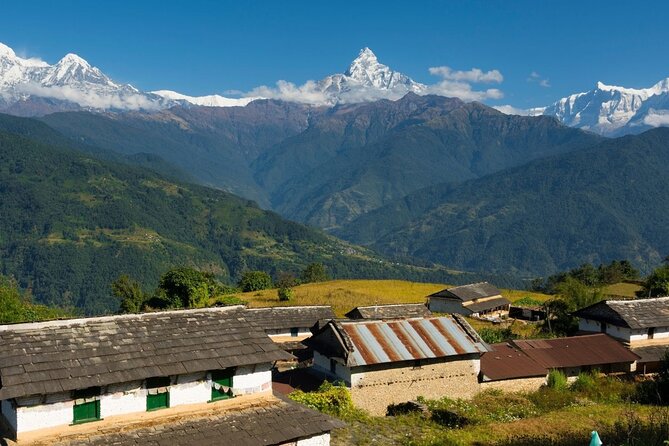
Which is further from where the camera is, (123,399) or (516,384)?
(516,384)

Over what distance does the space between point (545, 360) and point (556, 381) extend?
180 cm

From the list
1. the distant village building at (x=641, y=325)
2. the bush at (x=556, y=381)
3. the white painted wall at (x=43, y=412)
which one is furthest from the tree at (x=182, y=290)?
the white painted wall at (x=43, y=412)

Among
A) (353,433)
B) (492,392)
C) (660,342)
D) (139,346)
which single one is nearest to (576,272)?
(660,342)

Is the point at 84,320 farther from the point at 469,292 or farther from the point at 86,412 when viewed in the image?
the point at 469,292

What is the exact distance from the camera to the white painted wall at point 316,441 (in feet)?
62.3

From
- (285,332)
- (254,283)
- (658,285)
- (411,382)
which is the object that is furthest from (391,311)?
(254,283)

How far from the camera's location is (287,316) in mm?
50812

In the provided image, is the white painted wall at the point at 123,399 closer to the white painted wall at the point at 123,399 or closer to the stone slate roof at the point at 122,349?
the white painted wall at the point at 123,399

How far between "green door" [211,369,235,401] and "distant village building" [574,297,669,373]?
105 feet

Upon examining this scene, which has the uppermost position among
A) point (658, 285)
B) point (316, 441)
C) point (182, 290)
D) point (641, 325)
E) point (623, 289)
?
point (658, 285)

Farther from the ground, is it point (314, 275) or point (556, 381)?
point (556, 381)

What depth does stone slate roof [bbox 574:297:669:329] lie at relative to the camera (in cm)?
4250

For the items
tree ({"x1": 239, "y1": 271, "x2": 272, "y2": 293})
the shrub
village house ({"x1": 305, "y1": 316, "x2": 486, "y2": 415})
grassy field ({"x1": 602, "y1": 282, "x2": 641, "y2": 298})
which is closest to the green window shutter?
village house ({"x1": 305, "y1": 316, "x2": 486, "y2": 415})

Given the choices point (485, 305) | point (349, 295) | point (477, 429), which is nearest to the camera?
point (477, 429)
